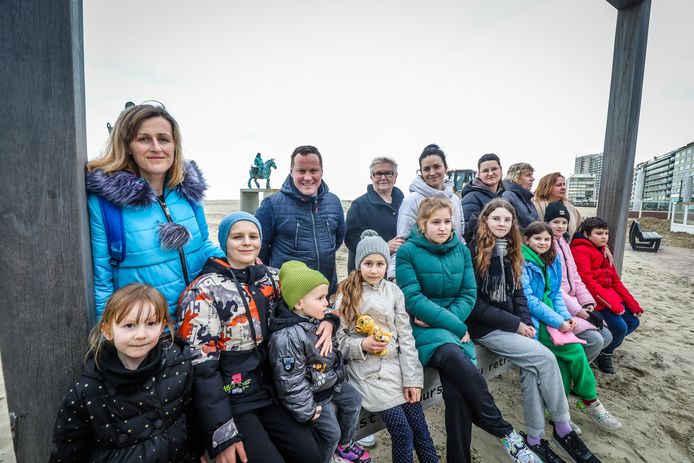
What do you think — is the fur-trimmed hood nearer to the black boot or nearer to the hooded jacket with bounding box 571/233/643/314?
the hooded jacket with bounding box 571/233/643/314

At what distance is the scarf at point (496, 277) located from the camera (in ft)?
8.54

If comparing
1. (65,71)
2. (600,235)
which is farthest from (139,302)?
(600,235)

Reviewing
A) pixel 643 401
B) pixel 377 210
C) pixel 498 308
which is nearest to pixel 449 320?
pixel 498 308

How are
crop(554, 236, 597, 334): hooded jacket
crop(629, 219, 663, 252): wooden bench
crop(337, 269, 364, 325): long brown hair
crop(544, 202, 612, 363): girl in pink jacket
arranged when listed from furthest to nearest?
crop(629, 219, 663, 252): wooden bench → crop(554, 236, 597, 334): hooded jacket → crop(544, 202, 612, 363): girl in pink jacket → crop(337, 269, 364, 325): long brown hair

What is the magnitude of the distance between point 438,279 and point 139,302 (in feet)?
6.16

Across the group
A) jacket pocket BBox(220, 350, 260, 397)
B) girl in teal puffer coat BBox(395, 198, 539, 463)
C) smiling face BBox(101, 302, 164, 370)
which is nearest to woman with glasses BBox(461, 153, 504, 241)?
girl in teal puffer coat BBox(395, 198, 539, 463)

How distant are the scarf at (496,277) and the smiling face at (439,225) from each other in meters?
0.54

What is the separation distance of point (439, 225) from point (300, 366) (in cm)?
142

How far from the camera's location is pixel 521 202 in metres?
3.58

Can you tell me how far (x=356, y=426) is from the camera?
6.16 ft

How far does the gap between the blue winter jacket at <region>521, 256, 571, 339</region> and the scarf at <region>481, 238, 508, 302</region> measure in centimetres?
32

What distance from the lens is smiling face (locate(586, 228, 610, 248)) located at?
3.58m

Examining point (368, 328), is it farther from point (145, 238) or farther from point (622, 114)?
point (622, 114)

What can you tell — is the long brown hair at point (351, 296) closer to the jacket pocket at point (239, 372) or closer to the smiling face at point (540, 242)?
the jacket pocket at point (239, 372)
